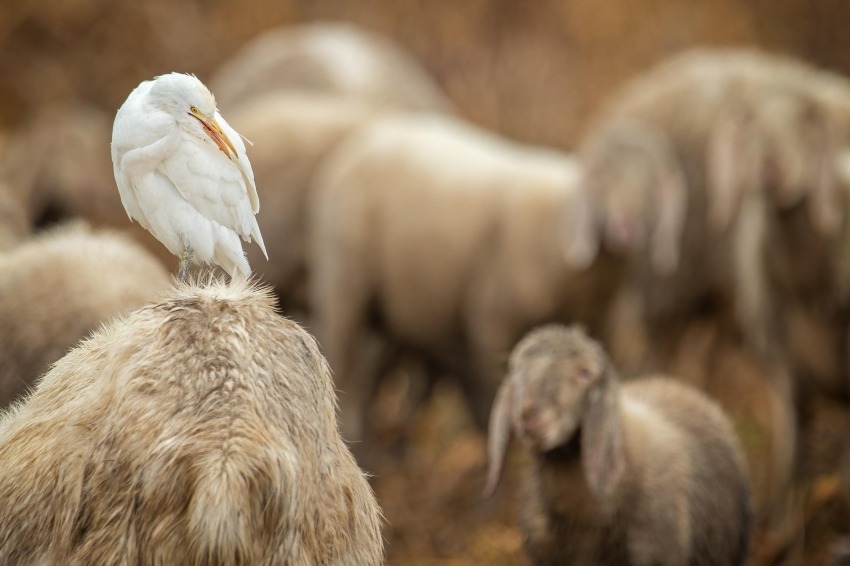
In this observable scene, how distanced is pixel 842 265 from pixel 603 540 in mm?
2107

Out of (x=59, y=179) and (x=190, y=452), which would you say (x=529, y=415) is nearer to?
(x=190, y=452)

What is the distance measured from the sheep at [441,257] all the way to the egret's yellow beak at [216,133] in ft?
13.6

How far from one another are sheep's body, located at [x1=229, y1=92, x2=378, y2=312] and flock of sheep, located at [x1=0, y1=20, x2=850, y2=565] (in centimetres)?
2

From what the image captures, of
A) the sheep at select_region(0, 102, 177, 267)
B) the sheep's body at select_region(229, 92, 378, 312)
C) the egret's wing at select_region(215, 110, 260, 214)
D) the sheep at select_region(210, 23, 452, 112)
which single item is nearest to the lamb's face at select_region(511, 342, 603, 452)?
the egret's wing at select_region(215, 110, 260, 214)

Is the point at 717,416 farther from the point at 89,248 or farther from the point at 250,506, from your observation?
the point at 250,506

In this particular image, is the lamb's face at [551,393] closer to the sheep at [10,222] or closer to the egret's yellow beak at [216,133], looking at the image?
the egret's yellow beak at [216,133]

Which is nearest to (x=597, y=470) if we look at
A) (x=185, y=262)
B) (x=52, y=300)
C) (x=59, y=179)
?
(x=185, y=262)

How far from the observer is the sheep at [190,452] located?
2.46 m

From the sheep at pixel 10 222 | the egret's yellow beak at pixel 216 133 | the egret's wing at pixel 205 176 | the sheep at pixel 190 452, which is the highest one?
the egret's yellow beak at pixel 216 133

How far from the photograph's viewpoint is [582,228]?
21.8 ft

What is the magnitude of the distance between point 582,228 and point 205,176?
3.86m

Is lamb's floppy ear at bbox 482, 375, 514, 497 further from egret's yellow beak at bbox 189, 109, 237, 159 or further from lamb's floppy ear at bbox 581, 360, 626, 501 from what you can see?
egret's yellow beak at bbox 189, 109, 237, 159

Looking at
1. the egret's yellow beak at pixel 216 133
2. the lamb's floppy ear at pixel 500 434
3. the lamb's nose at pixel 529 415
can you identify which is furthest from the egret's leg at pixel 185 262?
the lamb's floppy ear at pixel 500 434

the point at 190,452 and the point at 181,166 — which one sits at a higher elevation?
the point at 181,166
